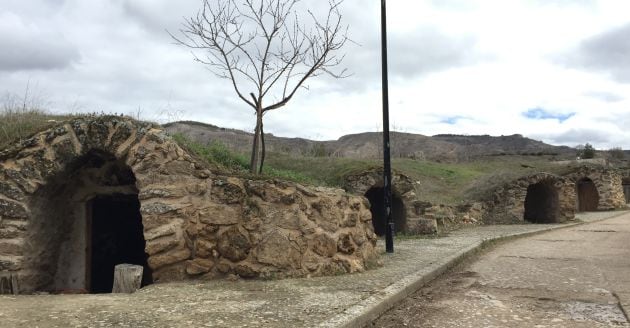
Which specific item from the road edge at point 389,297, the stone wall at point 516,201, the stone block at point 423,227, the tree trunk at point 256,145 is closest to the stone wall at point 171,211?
the road edge at point 389,297

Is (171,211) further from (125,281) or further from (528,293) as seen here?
(528,293)

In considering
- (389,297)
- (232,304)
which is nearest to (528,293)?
(389,297)

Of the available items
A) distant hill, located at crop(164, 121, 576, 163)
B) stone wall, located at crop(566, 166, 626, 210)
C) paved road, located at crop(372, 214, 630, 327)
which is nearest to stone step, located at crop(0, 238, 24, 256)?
paved road, located at crop(372, 214, 630, 327)

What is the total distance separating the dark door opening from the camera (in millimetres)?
9422

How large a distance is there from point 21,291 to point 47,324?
9.72ft

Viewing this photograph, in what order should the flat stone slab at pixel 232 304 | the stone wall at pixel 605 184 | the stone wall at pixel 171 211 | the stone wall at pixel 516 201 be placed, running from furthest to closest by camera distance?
the stone wall at pixel 605 184 < the stone wall at pixel 516 201 < the stone wall at pixel 171 211 < the flat stone slab at pixel 232 304

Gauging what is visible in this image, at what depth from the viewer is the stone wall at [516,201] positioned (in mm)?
18781

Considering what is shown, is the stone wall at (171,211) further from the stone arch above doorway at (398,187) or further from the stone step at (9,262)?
the stone arch above doorway at (398,187)

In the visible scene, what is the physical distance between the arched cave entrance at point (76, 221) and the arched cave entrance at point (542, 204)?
52.6 ft

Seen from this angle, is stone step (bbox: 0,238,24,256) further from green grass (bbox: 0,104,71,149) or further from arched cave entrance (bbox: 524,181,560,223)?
arched cave entrance (bbox: 524,181,560,223)

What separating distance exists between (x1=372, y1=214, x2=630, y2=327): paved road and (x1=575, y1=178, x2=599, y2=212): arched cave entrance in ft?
60.0

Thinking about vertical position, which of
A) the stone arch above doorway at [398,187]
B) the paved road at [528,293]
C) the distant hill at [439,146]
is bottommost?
the paved road at [528,293]

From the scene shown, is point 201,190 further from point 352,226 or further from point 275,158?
point 275,158

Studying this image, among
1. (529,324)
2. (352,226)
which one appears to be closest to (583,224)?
(352,226)
